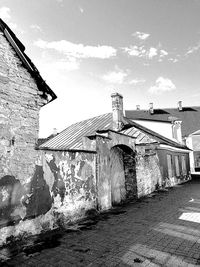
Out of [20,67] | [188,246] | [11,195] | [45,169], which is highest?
[20,67]

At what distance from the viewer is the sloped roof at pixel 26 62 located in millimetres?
5279

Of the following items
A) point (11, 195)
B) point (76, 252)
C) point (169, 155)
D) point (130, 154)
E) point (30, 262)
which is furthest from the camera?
point (169, 155)

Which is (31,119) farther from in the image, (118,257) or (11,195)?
(118,257)

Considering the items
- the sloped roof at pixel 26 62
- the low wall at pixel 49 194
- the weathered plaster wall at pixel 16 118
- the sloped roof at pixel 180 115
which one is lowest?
the low wall at pixel 49 194

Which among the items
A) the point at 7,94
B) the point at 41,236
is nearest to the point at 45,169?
the point at 41,236

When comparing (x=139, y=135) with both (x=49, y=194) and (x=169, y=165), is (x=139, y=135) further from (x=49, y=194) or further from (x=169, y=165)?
(x=49, y=194)

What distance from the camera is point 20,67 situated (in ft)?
18.6

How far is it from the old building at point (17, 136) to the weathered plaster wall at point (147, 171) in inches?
246

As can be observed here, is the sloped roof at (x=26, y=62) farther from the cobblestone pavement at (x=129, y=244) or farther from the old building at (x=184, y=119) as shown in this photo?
the old building at (x=184, y=119)

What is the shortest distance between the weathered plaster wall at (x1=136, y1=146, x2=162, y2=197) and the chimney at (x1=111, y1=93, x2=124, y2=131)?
8.37ft

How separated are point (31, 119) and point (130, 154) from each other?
627 centimetres

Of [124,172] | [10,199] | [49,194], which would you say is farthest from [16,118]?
[124,172]

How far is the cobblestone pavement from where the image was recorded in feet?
13.0

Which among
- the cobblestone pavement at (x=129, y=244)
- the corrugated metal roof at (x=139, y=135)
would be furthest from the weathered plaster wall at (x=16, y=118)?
the corrugated metal roof at (x=139, y=135)
